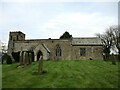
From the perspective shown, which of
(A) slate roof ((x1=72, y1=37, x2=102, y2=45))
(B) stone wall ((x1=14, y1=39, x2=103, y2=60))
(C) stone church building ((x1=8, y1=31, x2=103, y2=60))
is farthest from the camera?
(A) slate roof ((x1=72, y1=37, x2=102, y2=45))

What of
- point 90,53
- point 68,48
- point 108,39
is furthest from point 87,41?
point 108,39

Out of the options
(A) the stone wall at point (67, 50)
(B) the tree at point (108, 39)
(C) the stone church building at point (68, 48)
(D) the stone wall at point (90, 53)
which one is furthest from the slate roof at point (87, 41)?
(B) the tree at point (108, 39)

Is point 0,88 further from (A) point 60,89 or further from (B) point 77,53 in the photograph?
(B) point 77,53

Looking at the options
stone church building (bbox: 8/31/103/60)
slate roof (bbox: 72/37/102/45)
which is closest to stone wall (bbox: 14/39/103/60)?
stone church building (bbox: 8/31/103/60)

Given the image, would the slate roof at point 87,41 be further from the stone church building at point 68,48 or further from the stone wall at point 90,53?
the stone wall at point 90,53

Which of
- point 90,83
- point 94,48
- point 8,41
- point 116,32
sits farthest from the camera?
point 116,32

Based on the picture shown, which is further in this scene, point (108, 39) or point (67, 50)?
point (108, 39)

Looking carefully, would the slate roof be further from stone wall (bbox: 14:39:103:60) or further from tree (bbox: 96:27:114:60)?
tree (bbox: 96:27:114:60)

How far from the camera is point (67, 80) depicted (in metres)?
16.9

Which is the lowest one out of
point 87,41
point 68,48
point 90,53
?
point 90,53

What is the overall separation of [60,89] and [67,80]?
2.84 metres

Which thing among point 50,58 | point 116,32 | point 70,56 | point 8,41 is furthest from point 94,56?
point 8,41

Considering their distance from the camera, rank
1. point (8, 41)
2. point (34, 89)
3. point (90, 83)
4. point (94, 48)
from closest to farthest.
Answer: point (34, 89) → point (90, 83) → point (94, 48) → point (8, 41)

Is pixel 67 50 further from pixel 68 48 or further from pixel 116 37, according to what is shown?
pixel 116 37
